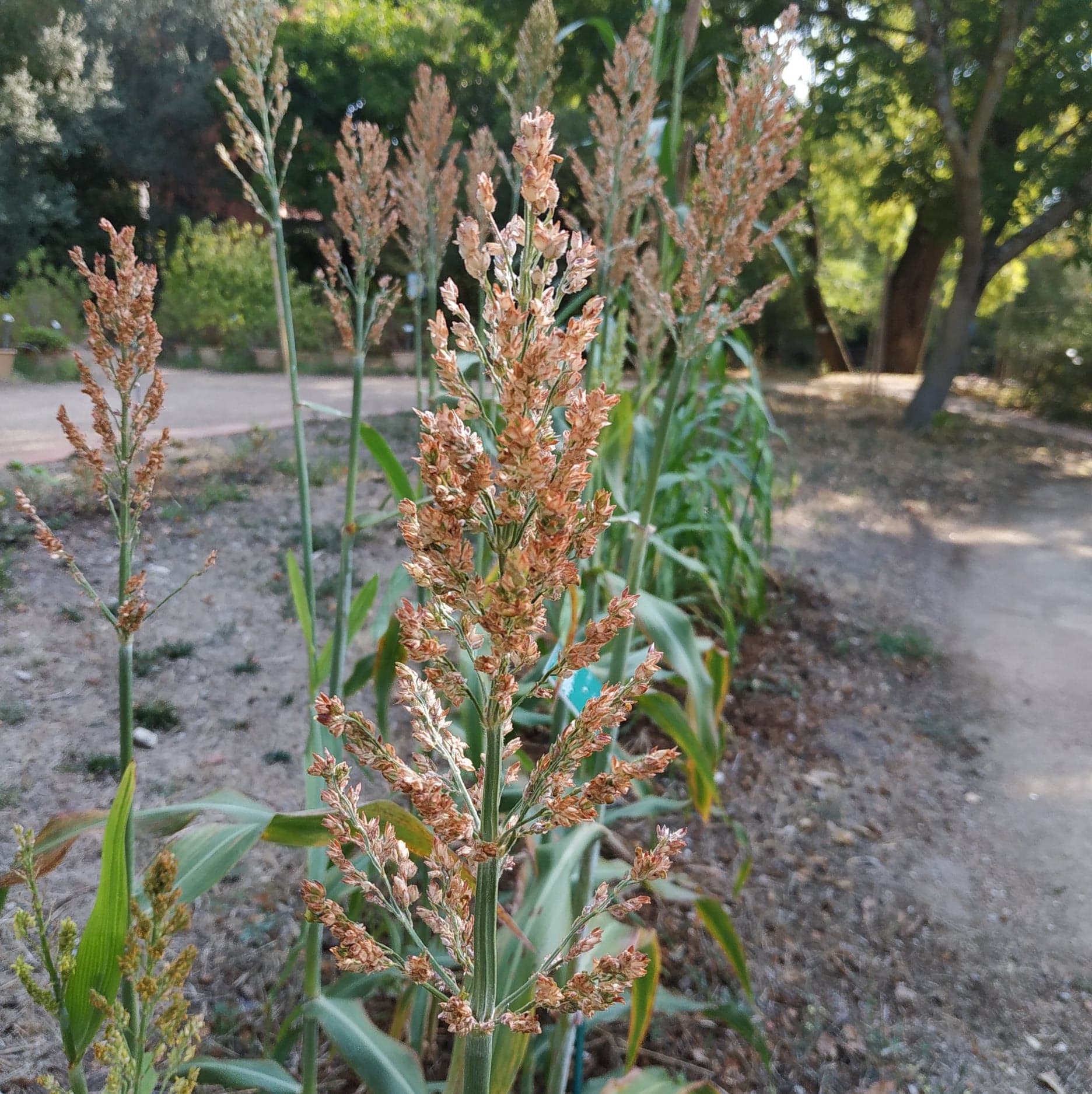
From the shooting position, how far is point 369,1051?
125 cm

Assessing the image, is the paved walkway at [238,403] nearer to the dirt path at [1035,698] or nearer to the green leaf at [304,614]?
the green leaf at [304,614]

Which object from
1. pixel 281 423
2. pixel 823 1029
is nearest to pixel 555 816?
pixel 823 1029

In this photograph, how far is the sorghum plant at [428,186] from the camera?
177cm

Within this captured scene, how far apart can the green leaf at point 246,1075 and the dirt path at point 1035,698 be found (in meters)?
2.12

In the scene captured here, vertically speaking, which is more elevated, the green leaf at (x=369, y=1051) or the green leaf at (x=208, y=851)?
the green leaf at (x=208, y=851)

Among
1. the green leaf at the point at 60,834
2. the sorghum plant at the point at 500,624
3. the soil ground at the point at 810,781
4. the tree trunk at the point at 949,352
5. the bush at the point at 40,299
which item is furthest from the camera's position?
the tree trunk at the point at 949,352

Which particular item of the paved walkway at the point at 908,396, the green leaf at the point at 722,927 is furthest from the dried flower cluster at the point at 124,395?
the paved walkway at the point at 908,396

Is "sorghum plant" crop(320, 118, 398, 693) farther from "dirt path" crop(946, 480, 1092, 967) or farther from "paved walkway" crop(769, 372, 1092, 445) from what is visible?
"paved walkway" crop(769, 372, 1092, 445)

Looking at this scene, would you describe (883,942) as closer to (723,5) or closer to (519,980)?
(519,980)

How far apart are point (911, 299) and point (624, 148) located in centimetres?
1304

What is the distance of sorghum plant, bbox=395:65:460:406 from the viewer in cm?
177

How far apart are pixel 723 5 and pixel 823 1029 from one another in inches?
364

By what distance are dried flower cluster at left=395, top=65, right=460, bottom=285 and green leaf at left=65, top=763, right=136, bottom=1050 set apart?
134cm

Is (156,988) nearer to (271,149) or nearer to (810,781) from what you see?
(271,149)
